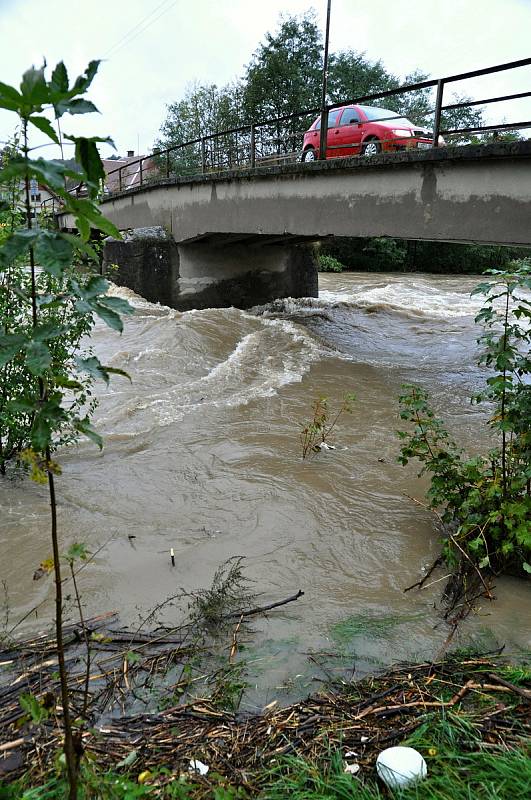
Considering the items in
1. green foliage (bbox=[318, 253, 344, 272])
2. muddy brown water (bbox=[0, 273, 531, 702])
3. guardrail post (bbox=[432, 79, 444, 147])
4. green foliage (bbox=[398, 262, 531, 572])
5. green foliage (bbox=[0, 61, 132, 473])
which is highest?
guardrail post (bbox=[432, 79, 444, 147])

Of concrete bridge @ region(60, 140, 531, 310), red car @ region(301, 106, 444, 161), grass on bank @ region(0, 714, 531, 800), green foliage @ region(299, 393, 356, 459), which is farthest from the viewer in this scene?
red car @ region(301, 106, 444, 161)

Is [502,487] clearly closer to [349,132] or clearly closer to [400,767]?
[400,767]

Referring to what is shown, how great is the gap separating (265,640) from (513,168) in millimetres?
7173

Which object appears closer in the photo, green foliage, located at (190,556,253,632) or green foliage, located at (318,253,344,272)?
green foliage, located at (190,556,253,632)

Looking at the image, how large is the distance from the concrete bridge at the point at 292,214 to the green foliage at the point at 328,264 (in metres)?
11.5

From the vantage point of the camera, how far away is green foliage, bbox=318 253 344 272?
31328 mm

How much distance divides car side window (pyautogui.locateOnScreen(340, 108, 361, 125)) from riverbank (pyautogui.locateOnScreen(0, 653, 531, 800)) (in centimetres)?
1314

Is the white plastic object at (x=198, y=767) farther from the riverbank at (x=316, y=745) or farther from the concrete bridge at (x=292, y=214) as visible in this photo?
the concrete bridge at (x=292, y=214)

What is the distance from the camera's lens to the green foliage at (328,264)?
31.3 metres

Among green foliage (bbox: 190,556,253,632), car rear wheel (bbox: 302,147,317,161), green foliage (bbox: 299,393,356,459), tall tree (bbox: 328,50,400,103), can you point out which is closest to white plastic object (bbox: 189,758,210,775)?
green foliage (bbox: 190,556,253,632)

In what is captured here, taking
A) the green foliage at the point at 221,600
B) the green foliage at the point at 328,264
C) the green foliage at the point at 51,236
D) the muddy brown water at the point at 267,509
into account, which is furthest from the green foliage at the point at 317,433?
the green foliage at the point at 328,264

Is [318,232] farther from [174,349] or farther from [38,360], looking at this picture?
[38,360]

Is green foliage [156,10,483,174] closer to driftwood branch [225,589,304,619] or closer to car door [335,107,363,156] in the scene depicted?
car door [335,107,363,156]

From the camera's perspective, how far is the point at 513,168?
8.11 metres
